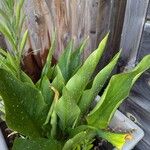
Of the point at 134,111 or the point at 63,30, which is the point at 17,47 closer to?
the point at 63,30

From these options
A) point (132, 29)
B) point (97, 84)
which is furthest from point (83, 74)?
point (132, 29)

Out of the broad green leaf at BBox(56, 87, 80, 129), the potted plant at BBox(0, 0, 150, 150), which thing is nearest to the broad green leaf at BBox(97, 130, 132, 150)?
the potted plant at BBox(0, 0, 150, 150)

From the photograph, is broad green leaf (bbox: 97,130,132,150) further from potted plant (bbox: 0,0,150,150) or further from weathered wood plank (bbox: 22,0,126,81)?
weathered wood plank (bbox: 22,0,126,81)

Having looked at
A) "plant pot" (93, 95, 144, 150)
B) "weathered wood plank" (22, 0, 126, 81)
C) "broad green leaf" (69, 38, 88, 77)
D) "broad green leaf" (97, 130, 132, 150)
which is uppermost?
"weathered wood plank" (22, 0, 126, 81)

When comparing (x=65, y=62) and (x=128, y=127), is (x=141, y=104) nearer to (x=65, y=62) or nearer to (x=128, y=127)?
(x=128, y=127)

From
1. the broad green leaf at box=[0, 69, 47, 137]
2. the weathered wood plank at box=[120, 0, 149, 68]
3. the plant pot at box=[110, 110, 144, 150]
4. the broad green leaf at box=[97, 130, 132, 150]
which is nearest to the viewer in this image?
the broad green leaf at box=[0, 69, 47, 137]

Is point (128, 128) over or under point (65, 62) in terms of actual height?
under

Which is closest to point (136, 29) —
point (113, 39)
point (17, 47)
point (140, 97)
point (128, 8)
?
point (128, 8)
